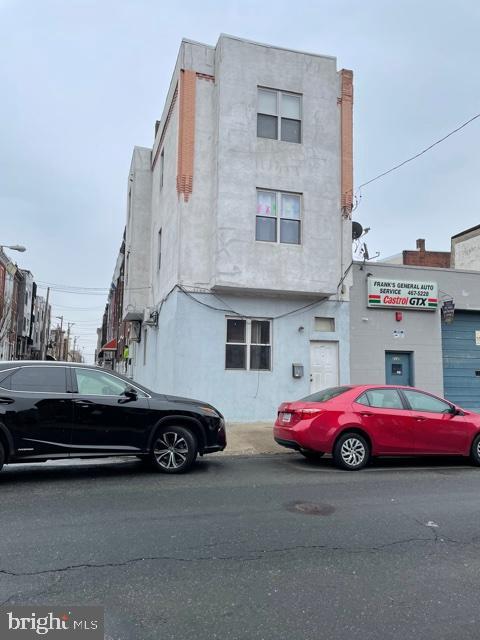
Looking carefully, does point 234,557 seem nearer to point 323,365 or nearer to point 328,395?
point 328,395

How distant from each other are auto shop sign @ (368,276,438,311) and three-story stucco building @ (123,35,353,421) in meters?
1.15

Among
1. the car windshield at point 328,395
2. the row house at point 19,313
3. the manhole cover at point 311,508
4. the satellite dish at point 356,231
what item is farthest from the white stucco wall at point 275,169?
the row house at point 19,313

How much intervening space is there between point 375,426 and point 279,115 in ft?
32.2

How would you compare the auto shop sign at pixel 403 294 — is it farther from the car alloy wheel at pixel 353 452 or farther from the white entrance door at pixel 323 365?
the car alloy wheel at pixel 353 452

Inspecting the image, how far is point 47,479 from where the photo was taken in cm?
748

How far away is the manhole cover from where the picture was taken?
5859 millimetres

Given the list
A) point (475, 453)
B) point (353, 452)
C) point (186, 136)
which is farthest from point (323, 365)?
point (186, 136)

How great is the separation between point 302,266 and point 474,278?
21.7ft

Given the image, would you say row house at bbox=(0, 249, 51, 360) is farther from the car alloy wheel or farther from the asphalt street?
the asphalt street

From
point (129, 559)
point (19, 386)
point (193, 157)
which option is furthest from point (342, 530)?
point (193, 157)

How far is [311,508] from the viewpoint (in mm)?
6047

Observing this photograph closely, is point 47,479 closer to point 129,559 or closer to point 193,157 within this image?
point 129,559

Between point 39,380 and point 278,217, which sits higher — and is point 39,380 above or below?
below

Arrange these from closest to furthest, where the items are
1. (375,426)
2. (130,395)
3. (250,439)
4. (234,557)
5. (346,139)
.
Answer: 1. (234,557)
2. (130,395)
3. (375,426)
4. (250,439)
5. (346,139)
